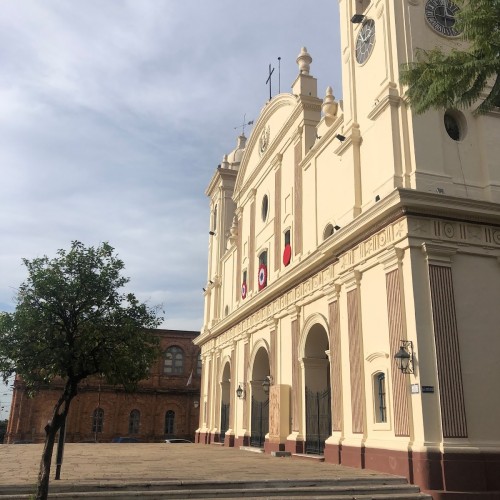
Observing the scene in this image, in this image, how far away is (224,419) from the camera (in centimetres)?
3241

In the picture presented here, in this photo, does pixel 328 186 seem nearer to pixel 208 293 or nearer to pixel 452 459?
pixel 452 459

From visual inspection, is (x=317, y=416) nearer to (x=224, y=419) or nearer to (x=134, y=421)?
(x=224, y=419)

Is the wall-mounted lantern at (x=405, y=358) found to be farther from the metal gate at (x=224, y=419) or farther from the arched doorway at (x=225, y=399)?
the metal gate at (x=224, y=419)

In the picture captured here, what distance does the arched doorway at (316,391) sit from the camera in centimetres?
1966

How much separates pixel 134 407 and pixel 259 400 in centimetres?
2170

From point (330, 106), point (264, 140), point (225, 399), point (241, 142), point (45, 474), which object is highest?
point (241, 142)

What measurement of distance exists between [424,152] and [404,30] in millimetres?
3997

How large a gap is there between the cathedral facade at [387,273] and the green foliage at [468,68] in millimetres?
3214

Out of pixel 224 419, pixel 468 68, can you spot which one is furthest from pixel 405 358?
pixel 224 419

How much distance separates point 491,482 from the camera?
12.5 metres

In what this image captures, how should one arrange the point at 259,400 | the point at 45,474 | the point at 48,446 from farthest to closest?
1. the point at 259,400
2. the point at 48,446
3. the point at 45,474

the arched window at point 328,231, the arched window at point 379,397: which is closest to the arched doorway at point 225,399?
the arched window at point 328,231

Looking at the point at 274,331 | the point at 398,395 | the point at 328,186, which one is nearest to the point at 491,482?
the point at 398,395

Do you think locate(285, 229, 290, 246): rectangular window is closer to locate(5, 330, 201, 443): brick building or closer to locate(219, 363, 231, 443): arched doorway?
locate(219, 363, 231, 443): arched doorway
